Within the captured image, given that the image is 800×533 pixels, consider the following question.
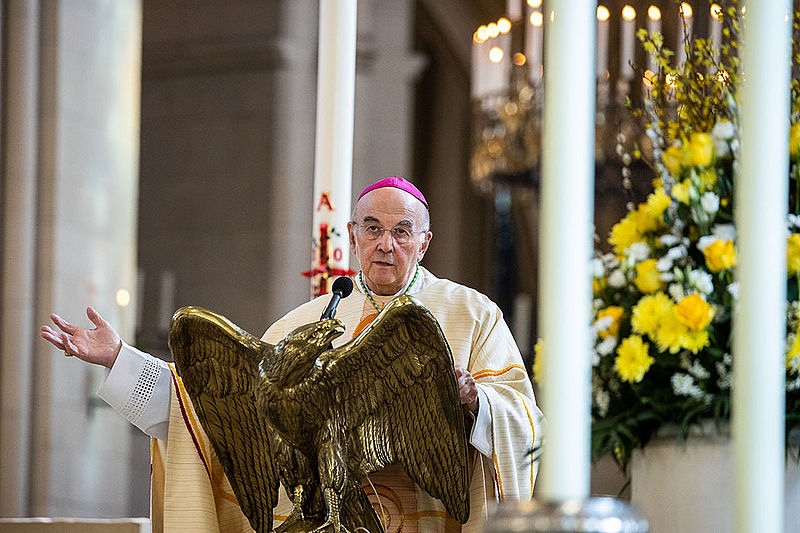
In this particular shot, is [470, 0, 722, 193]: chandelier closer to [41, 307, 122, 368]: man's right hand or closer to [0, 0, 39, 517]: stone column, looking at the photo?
[0, 0, 39, 517]: stone column

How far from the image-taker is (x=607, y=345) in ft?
8.46

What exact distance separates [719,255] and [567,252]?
0.95m

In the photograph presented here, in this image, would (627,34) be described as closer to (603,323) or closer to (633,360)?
(603,323)

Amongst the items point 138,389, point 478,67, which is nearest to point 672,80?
point 138,389

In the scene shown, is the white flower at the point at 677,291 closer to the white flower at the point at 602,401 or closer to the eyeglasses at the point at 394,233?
the white flower at the point at 602,401

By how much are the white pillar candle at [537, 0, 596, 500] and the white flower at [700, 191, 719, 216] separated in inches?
37.8

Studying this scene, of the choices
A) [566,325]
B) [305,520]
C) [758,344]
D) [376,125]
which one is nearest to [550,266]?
[566,325]

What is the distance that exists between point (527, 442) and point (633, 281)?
87 centimetres

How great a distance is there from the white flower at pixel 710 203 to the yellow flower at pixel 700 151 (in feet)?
0.24

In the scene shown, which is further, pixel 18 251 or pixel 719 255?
pixel 18 251

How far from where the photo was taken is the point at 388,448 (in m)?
3.28

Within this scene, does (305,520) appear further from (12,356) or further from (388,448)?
(12,356)

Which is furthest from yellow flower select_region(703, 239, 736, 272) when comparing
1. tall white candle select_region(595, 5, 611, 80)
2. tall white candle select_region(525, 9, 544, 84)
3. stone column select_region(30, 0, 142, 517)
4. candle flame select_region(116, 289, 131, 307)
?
tall white candle select_region(525, 9, 544, 84)

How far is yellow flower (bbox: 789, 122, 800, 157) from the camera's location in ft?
8.45
